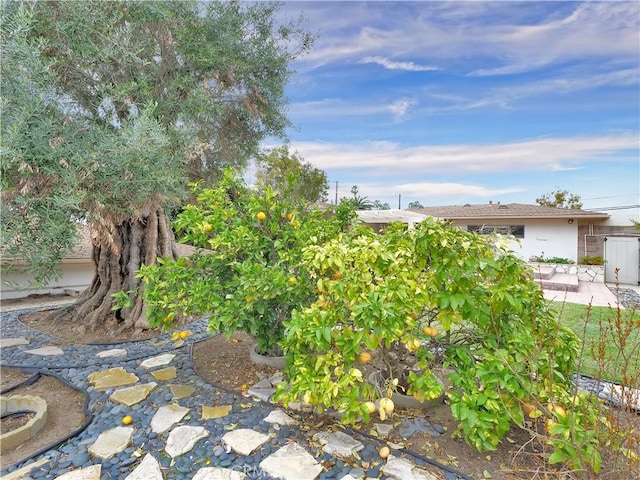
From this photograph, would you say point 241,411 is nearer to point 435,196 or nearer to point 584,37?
point 584,37

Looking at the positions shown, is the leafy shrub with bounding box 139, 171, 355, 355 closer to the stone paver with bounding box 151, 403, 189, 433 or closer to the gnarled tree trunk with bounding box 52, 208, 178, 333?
the stone paver with bounding box 151, 403, 189, 433

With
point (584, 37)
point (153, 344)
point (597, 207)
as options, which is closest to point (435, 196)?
point (597, 207)

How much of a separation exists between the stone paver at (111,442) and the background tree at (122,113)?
128 centimetres

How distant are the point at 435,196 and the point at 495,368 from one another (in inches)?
806

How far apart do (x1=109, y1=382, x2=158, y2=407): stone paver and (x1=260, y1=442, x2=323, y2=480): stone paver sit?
178 cm

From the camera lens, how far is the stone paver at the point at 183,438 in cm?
275

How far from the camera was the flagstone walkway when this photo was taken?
8.21ft

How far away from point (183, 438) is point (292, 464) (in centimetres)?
101

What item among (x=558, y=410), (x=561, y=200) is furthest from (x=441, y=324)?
(x=561, y=200)

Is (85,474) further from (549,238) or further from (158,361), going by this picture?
(549,238)

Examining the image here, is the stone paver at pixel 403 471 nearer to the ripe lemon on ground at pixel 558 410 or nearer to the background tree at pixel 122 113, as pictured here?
the ripe lemon on ground at pixel 558 410

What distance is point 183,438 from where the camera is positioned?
114 inches

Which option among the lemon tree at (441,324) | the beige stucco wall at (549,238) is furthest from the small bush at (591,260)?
the lemon tree at (441,324)

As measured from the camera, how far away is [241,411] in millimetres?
3295
